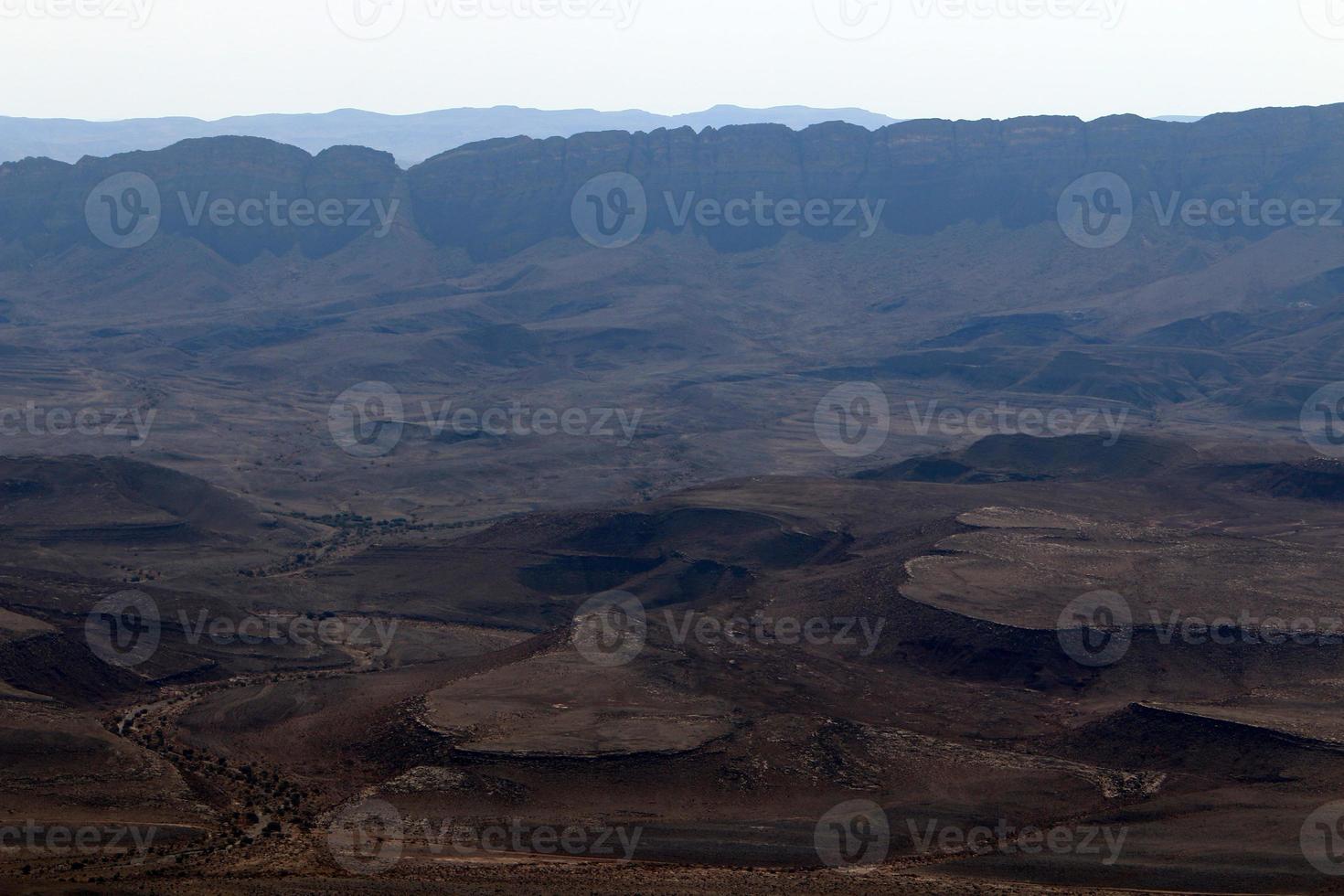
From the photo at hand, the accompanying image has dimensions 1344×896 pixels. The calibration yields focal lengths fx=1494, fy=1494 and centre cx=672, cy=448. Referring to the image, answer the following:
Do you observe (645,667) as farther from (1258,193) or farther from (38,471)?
(1258,193)

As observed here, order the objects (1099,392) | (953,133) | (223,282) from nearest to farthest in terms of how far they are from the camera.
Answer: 1. (1099,392)
2. (223,282)
3. (953,133)

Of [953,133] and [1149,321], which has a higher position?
[953,133]

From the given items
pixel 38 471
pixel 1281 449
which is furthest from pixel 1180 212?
pixel 38 471

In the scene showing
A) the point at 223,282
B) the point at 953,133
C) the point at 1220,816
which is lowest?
the point at 1220,816

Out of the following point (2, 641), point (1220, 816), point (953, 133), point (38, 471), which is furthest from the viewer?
point (953, 133)

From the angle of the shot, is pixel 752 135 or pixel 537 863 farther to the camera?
pixel 752 135

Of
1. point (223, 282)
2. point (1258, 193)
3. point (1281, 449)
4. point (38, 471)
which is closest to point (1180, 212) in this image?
point (1258, 193)

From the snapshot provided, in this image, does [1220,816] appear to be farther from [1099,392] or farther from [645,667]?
[1099,392]
